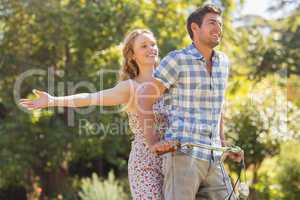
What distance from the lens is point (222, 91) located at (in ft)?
10.2

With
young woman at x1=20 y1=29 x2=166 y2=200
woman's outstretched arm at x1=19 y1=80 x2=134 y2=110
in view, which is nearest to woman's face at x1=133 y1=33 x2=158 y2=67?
young woman at x1=20 y1=29 x2=166 y2=200

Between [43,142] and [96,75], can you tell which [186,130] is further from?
[43,142]

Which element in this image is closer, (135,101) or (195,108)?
(195,108)

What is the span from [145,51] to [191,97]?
591mm

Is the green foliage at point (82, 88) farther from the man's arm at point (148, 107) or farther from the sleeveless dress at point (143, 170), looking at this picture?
the man's arm at point (148, 107)

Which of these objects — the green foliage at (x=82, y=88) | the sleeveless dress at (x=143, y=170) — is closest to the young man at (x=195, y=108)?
the sleeveless dress at (x=143, y=170)

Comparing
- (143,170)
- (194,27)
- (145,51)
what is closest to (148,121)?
(143,170)

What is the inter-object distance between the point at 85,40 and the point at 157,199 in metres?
6.72

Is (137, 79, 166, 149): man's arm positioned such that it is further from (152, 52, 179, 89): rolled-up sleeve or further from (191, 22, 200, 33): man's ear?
(191, 22, 200, 33): man's ear

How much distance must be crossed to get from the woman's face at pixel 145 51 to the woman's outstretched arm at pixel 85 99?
6.2 inches

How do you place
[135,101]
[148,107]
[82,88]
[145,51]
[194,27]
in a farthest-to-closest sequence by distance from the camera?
[82,88] → [145,51] → [135,101] → [148,107] → [194,27]

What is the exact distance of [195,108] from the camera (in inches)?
119

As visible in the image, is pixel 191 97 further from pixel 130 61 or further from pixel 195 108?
pixel 130 61

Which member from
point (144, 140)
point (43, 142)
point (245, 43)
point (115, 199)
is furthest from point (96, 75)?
point (144, 140)
